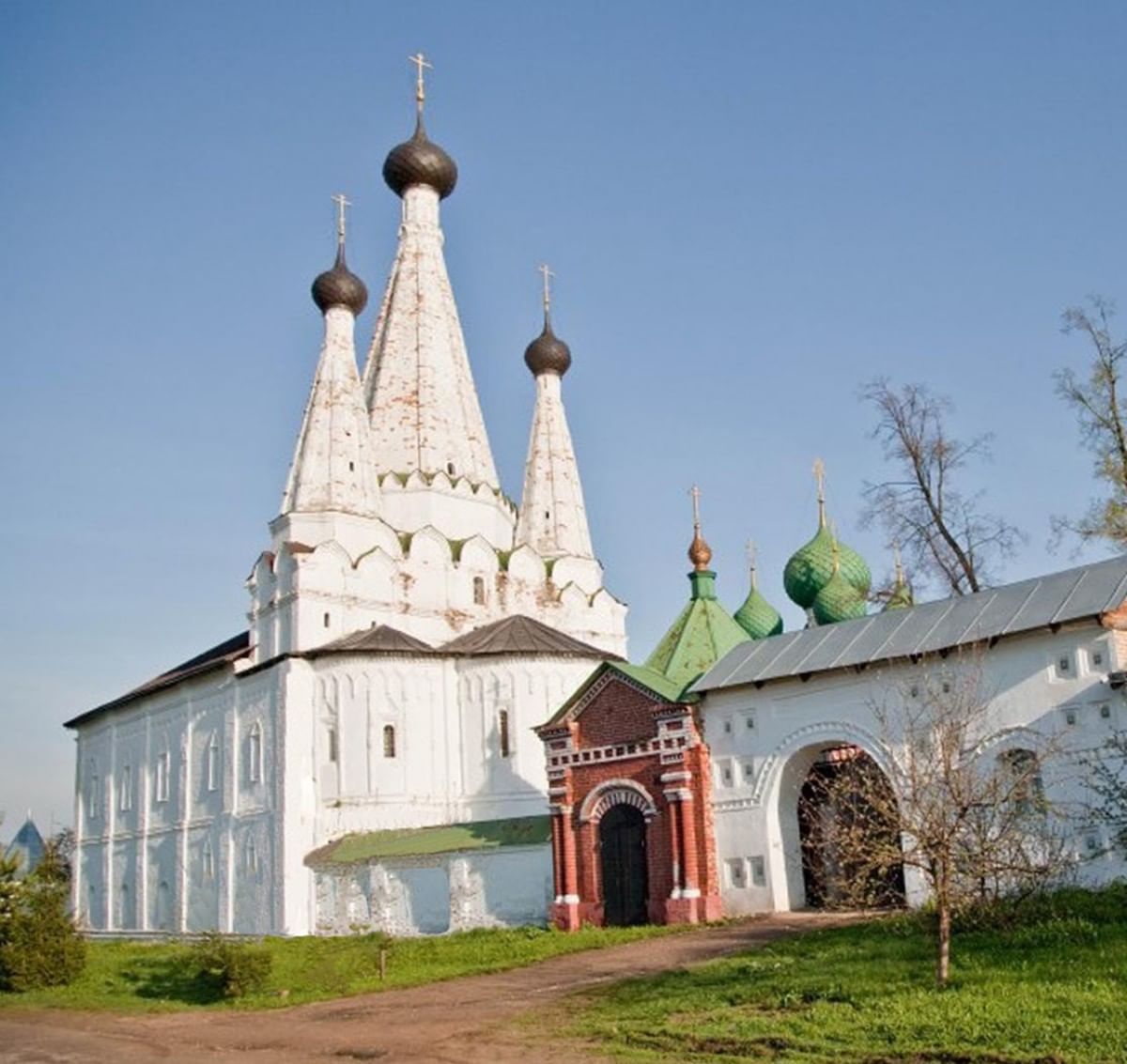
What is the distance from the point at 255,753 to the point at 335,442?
271 inches

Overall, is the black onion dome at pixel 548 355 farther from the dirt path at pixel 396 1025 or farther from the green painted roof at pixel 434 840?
the dirt path at pixel 396 1025

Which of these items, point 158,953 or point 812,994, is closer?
point 812,994

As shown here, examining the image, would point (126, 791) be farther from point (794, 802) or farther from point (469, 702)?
point (794, 802)

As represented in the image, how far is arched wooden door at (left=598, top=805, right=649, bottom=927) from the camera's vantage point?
19125 millimetres

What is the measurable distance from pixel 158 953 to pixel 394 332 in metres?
16.1

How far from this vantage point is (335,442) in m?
29.1

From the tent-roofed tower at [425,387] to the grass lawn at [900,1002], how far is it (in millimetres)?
17818

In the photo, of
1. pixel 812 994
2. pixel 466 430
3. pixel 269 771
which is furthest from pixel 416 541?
pixel 812 994

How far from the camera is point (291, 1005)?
14594 mm

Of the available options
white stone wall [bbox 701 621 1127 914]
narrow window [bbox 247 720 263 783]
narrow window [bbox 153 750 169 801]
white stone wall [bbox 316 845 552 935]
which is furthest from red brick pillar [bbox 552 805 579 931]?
narrow window [bbox 153 750 169 801]

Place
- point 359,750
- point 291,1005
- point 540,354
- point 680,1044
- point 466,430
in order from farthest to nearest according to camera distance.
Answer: point 540,354 → point 466,430 → point 359,750 → point 291,1005 → point 680,1044

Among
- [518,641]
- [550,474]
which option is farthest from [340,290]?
[518,641]

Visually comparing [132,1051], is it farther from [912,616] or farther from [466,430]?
[466,430]

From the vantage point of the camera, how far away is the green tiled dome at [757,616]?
98.2 ft
